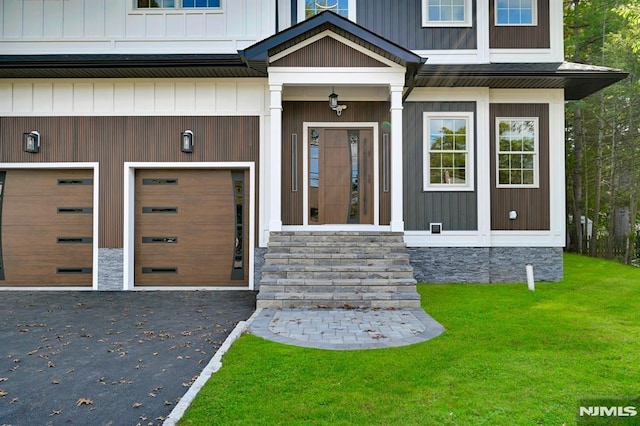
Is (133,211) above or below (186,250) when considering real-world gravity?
above

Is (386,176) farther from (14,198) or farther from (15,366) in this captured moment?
(14,198)

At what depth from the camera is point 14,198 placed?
8211 millimetres

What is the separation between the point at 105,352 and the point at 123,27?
6772mm

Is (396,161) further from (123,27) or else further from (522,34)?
(123,27)

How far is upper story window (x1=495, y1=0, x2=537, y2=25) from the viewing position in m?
8.43

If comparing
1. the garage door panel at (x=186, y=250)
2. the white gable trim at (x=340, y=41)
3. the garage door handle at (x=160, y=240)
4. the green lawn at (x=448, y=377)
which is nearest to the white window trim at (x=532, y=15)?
the white gable trim at (x=340, y=41)

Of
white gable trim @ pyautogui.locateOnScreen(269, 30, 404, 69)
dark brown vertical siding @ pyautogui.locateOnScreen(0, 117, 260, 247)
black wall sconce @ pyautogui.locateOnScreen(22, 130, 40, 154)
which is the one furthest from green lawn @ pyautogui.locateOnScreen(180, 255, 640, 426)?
black wall sconce @ pyautogui.locateOnScreen(22, 130, 40, 154)

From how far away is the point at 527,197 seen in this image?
8328 mm

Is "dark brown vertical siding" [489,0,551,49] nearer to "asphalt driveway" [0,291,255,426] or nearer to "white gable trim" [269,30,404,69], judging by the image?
"white gable trim" [269,30,404,69]

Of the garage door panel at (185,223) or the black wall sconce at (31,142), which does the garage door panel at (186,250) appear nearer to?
the garage door panel at (185,223)

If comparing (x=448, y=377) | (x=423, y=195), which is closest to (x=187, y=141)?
(x=423, y=195)

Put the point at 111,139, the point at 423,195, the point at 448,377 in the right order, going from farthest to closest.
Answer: the point at 423,195 < the point at 111,139 < the point at 448,377

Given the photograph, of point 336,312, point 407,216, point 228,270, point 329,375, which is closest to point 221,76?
point 228,270

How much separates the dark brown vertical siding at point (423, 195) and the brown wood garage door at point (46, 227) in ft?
21.3
